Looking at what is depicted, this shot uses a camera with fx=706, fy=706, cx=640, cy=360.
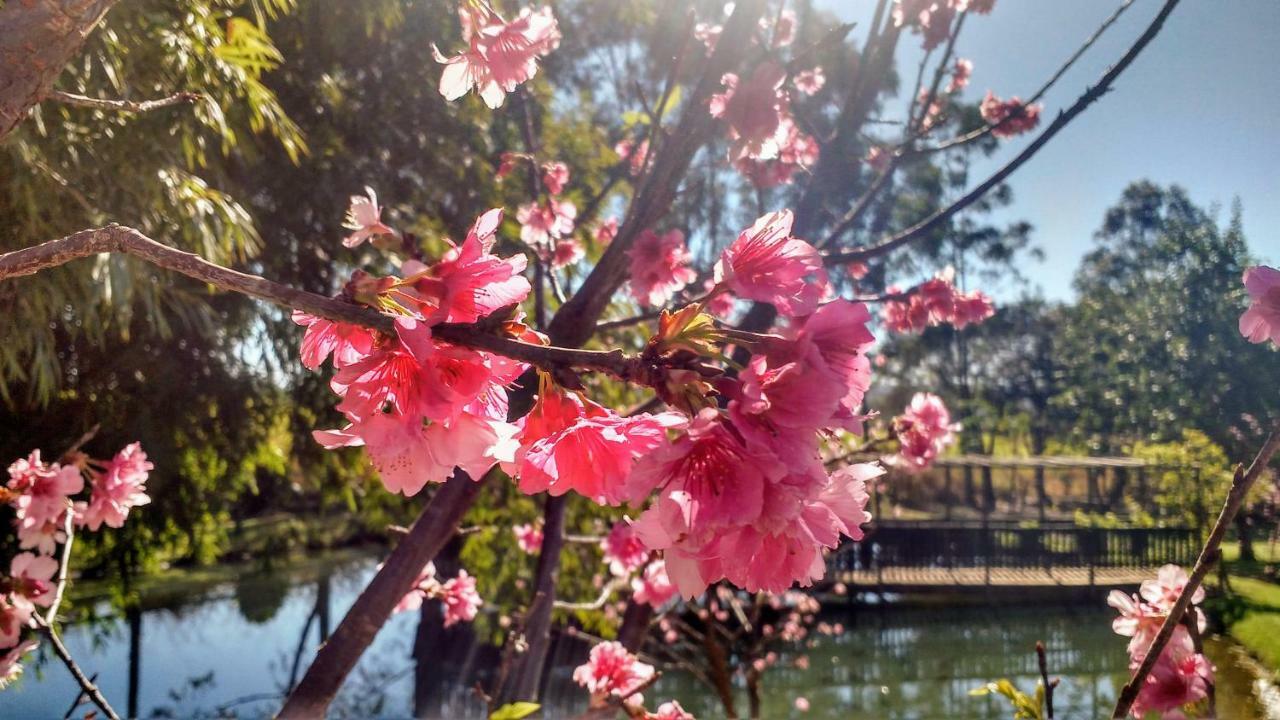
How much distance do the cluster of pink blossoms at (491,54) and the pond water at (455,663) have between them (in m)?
1.16

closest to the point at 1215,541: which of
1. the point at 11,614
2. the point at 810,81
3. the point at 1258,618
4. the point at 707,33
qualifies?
the point at 1258,618

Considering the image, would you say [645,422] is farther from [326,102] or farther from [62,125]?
[326,102]

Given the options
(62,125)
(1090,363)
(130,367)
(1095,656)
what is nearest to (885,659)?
(1095,656)

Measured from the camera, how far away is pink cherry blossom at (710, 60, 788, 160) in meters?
0.94

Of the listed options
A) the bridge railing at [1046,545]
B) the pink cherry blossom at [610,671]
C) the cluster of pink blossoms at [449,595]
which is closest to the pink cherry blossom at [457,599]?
the cluster of pink blossoms at [449,595]

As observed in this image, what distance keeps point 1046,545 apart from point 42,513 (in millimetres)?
1694

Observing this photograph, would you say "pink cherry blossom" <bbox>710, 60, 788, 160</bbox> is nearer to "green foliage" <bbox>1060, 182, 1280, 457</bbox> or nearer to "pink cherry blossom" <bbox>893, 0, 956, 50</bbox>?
"pink cherry blossom" <bbox>893, 0, 956, 50</bbox>

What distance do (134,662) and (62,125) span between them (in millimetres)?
2754

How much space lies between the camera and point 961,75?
1.60 m

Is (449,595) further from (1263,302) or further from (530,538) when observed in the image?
(1263,302)

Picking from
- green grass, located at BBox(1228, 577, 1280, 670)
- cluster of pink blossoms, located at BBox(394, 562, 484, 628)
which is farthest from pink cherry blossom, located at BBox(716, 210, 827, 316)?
green grass, located at BBox(1228, 577, 1280, 670)

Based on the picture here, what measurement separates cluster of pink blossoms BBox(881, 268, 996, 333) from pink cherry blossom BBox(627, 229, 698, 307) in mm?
527

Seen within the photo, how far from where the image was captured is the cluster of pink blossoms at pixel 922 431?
59.0 inches

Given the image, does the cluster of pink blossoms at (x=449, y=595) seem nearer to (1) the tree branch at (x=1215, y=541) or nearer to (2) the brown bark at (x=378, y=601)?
(2) the brown bark at (x=378, y=601)
